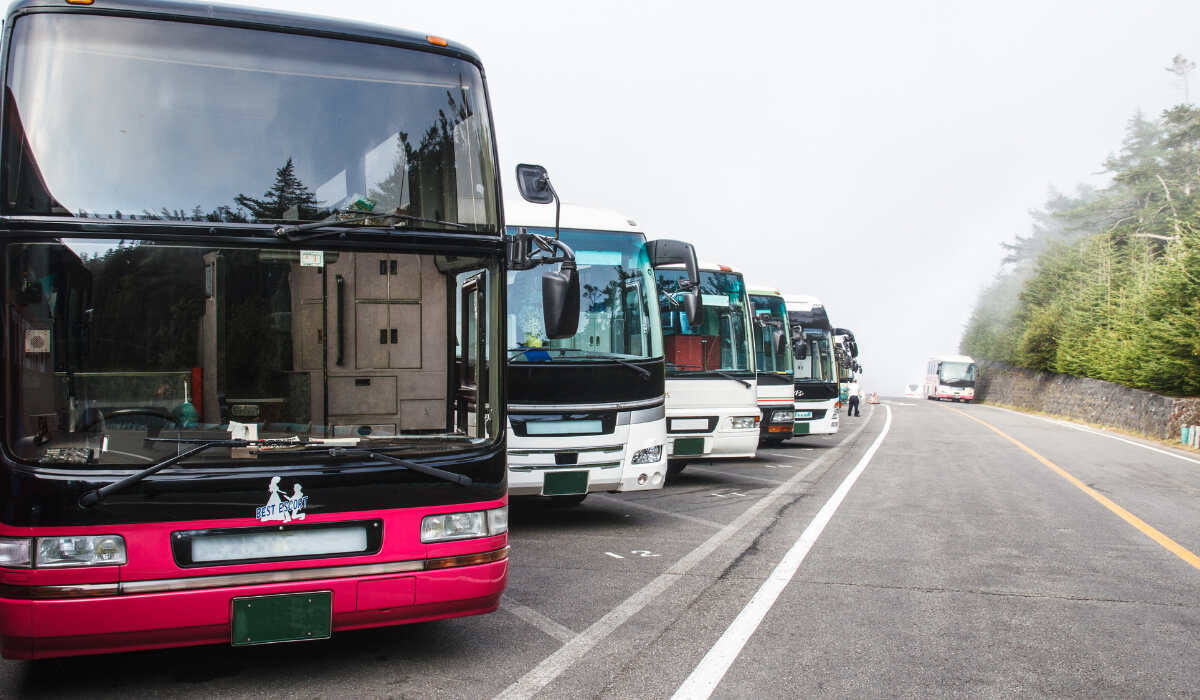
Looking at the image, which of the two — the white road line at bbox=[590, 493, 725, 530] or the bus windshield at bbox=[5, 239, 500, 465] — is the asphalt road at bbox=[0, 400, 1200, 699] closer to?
the white road line at bbox=[590, 493, 725, 530]

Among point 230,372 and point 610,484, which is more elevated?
point 230,372

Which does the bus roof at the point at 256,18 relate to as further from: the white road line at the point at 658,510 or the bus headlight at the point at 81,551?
the white road line at the point at 658,510

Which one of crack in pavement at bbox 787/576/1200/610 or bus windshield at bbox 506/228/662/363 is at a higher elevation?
bus windshield at bbox 506/228/662/363

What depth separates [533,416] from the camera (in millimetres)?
8727

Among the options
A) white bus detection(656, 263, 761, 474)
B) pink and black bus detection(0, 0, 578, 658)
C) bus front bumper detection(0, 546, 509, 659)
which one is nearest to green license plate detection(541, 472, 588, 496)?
white bus detection(656, 263, 761, 474)

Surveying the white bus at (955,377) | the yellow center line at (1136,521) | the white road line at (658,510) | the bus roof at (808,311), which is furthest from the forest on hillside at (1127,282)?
the white road line at (658,510)

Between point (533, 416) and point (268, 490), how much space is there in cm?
439

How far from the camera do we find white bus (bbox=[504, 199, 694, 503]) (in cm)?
871

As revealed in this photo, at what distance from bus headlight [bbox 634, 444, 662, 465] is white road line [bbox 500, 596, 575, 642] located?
2845mm

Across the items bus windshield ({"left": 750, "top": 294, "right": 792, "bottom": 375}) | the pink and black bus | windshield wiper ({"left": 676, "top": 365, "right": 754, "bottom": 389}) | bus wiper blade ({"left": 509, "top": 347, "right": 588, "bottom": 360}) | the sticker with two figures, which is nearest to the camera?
the pink and black bus

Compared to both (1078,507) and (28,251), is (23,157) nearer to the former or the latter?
(28,251)

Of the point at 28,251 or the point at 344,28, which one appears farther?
the point at 344,28

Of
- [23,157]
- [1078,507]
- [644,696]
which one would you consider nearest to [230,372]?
[23,157]

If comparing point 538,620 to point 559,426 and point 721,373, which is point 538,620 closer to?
point 559,426
